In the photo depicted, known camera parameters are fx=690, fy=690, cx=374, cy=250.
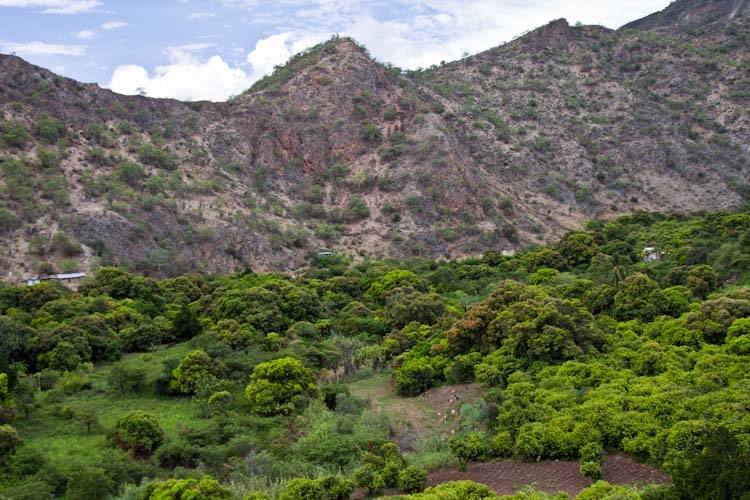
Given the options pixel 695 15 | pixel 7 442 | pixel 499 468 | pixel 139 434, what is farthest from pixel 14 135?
pixel 695 15

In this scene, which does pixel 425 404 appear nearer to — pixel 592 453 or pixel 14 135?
pixel 592 453

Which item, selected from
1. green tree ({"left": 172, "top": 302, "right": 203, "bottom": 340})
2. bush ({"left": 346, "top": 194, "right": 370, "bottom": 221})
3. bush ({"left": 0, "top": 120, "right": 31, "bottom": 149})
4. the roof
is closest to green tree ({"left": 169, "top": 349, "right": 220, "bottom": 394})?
green tree ({"left": 172, "top": 302, "right": 203, "bottom": 340})

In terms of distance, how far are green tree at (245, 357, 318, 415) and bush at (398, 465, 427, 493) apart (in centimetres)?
644

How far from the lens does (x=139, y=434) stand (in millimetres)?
18609

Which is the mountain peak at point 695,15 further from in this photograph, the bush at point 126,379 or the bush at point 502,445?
the bush at point 126,379

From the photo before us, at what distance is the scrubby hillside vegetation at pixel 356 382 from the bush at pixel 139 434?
56mm

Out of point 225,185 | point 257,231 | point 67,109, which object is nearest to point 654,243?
point 257,231

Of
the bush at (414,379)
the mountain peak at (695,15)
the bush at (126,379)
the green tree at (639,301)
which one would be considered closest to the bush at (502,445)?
the bush at (414,379)

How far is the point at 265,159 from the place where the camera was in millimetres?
62031

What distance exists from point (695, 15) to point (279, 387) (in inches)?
4089

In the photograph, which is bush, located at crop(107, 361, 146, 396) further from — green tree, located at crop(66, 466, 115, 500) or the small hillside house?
the small hillside house

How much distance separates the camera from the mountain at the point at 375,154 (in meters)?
48.2

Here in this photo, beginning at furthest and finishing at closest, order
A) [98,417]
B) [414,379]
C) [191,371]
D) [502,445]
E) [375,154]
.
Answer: [375,154] < [414,379] < [191,371] < [98,417] < [502,445]

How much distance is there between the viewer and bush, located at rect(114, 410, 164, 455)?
730 inches
